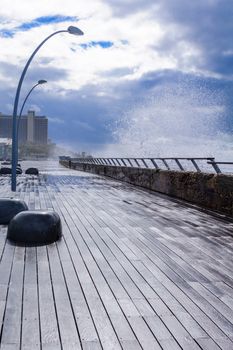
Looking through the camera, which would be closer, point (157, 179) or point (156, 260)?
point (156, 260)

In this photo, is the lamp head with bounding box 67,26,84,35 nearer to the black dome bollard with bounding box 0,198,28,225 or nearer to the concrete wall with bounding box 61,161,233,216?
the concrete wall with bounding box 61,161,233,216

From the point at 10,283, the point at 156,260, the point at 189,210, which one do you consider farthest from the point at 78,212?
the point at 10,283

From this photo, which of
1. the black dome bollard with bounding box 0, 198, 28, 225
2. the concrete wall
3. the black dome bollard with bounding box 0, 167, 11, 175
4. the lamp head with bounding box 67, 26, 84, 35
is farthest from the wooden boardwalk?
the black dome bollard with bounding box 0, 167, 11, 175

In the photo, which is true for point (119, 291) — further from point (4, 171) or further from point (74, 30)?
point (4, 171)

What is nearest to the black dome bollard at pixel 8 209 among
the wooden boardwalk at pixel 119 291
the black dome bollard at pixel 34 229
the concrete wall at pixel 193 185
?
the wooden boardwalk at pixel 119 291

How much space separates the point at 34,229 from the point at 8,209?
2.22 meters

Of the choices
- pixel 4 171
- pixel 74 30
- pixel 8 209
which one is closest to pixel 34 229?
pixel 8 209

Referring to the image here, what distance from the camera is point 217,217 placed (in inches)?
444

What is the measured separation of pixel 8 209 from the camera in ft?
29.5

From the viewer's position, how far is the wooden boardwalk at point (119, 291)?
3.57 meters

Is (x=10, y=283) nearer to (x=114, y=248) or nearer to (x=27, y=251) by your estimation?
(x=27, y=251)

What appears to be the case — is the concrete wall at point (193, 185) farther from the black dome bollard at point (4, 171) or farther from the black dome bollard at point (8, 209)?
the black dome bollard at point (4, 171)

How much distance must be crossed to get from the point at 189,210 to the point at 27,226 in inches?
269

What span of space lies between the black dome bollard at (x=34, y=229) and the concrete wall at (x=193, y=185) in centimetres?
608
